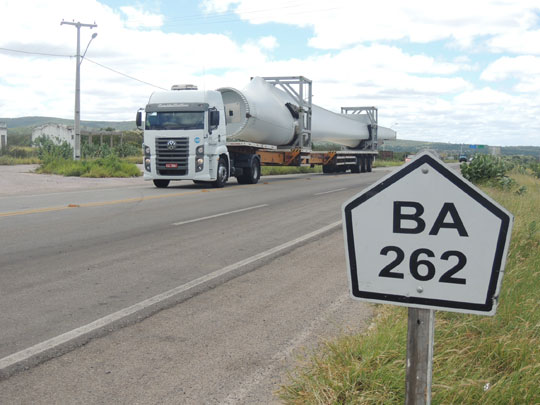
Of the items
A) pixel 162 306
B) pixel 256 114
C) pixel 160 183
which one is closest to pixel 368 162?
pixel 256 114

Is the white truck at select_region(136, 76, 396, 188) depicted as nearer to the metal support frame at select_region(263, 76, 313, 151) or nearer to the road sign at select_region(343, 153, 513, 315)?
the metal support frame at select_region(263, 76, 313, 151)

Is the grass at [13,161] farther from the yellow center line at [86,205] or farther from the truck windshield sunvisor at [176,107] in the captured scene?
the yellow center line at [86,205]

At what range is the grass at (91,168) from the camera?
2475 cm

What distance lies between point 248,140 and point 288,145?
201 inches

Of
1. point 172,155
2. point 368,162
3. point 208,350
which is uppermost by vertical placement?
point 172,155

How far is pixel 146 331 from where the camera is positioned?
4438 millimetres

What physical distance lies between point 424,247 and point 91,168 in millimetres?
24837

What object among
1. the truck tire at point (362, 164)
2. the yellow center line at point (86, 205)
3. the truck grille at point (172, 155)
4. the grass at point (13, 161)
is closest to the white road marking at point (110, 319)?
the yellow center line at point (86, 205)

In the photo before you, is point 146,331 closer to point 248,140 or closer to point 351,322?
point 351,322

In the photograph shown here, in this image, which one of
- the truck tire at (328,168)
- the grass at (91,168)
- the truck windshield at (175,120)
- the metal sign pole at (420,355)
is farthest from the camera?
the truck tire at (328,168)

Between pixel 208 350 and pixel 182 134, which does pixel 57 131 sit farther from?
pixel 208 350

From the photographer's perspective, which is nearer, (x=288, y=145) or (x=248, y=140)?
(x=248, y=140)

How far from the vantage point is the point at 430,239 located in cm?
195

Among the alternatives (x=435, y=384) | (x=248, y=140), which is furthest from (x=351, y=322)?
(x=248, y=140)
